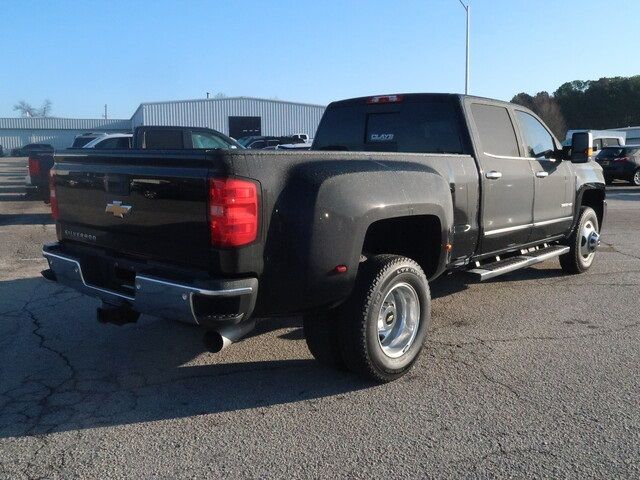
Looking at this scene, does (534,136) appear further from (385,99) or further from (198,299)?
(198,299)

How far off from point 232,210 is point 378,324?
1.41 m

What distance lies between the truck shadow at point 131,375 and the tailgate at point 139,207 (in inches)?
21.4

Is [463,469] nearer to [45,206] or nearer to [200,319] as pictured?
[200,319]

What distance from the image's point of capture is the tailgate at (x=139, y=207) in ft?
11.4

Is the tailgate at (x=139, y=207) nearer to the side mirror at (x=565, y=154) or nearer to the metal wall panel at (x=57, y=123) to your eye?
the side mirror at (x=565, y=154)

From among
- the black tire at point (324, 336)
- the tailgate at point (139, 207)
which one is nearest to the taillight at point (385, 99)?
the black tire at point (324, 336)

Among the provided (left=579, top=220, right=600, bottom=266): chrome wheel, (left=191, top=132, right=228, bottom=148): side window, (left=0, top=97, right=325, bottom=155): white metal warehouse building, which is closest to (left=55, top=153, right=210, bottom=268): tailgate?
(left=579, top=220, right=600, bottom=266): chrome wheel

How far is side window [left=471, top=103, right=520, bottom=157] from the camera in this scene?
5533 mm

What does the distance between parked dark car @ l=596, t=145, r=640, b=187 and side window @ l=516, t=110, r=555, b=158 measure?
17.9 meters

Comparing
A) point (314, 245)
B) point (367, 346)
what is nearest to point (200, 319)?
point (314, 245)

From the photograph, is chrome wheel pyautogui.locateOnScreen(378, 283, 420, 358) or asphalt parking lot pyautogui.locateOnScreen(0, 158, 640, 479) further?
chrome wheel pyautogui.locateOnScreen(378, 283, 420, 358)

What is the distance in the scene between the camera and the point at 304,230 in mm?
3594

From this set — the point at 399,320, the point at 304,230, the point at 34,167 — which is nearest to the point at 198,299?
the point at 304,230

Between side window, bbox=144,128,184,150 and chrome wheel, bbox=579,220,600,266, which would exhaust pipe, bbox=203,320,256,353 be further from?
side window, bbox=144,128,184,150
